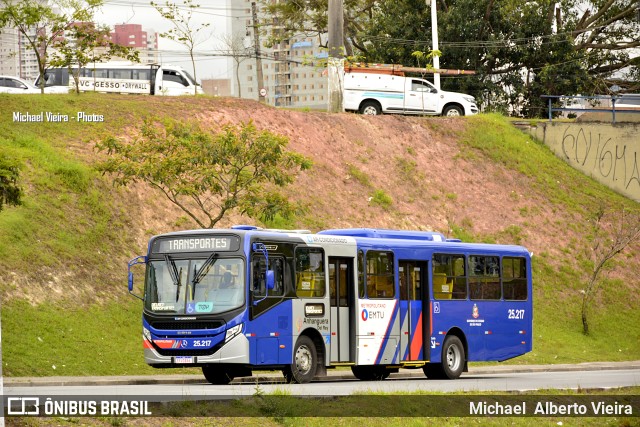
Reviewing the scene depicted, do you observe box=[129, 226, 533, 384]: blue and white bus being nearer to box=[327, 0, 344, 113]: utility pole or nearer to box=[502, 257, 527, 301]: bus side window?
box=[502, 257, 527, 301]: bus side window

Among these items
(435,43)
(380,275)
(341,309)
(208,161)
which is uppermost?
(435,43)

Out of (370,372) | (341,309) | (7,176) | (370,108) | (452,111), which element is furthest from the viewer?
(452,111)

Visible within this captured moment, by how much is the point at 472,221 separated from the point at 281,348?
926 inches

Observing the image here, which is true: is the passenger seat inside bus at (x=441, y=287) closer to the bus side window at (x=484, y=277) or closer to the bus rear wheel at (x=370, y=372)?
the bus side window at (x=484, y=277)

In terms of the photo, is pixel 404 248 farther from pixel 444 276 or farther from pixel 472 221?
pixel 472 221

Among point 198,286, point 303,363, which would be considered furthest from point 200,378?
point 198,286

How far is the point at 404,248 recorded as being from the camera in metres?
23.1

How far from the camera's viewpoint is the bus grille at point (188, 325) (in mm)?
19375

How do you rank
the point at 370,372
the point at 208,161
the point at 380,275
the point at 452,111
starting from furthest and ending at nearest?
the point at 452,111
the point at 208,161
the point at 370,372
the point at 380,275

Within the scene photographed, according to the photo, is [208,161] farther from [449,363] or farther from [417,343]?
[449,363]

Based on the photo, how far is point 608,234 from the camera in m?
44.6

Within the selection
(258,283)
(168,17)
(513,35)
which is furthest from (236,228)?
(513,35)

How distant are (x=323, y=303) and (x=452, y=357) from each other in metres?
4.63

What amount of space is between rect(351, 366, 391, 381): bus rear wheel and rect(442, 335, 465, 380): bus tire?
1391 millimetres
